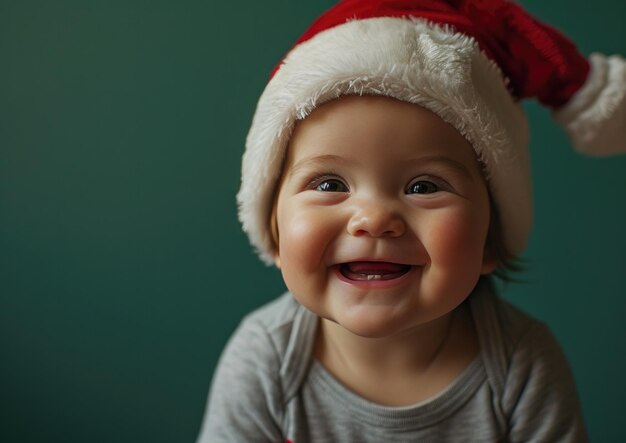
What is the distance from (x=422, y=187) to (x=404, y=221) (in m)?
0.05

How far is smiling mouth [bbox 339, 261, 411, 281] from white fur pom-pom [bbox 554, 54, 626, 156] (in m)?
0.29

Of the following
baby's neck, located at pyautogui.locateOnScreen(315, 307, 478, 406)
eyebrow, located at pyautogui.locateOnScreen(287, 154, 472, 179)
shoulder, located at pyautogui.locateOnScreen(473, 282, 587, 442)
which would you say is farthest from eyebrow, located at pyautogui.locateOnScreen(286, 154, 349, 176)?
shoulder, located at pyautogui.locateOnScreen(473, 282, 587, 442)

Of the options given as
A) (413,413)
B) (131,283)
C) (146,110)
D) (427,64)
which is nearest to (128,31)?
(146,110)

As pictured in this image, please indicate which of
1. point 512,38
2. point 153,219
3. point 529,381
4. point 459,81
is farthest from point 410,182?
point 153,219

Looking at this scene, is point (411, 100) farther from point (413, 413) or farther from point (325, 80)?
point (413, 413)

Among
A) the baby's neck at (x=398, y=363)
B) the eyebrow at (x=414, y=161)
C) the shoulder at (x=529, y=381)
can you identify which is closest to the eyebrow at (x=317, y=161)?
the eyebrow at (x=414, y=161)

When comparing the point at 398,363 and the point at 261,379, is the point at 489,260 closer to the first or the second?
the point at 398,363

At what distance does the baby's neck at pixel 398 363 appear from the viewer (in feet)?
3.07

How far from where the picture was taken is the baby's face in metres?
0.76

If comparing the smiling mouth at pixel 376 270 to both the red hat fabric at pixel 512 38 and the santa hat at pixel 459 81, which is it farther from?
the red hat fabric at pixel 512 38

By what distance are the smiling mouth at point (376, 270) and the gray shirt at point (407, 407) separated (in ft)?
0.68

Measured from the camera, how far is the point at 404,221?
2.53 feet

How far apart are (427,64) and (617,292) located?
0.69 metres

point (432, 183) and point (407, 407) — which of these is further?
point (407, 407)
